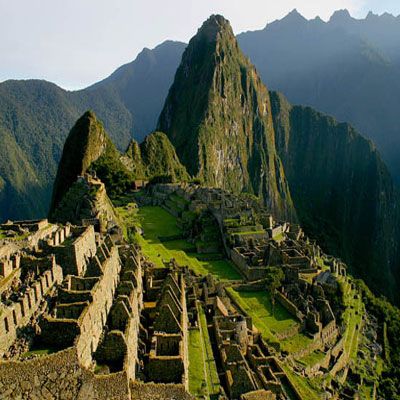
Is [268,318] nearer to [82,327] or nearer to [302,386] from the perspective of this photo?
[302,386]

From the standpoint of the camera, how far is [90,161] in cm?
9750

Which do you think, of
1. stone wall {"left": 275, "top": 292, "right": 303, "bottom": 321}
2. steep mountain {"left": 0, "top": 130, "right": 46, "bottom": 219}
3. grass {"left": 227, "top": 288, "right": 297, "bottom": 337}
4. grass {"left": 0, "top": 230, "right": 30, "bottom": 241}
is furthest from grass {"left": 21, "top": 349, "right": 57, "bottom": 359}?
steep mountain {"left": 0, "top": 130, "right": 46, "bottom": 219}

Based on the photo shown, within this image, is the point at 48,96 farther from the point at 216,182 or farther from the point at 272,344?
the point at 272,344

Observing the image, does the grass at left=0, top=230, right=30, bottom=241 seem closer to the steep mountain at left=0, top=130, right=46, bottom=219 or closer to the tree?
the tree

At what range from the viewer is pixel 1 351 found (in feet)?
43.8

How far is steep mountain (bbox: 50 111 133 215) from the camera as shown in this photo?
88625mm

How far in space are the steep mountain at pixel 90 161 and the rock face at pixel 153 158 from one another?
391 inches

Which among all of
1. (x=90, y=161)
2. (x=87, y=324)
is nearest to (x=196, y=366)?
(x=87, y=324)

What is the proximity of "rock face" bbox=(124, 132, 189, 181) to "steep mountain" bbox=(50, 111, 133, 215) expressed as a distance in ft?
32.6

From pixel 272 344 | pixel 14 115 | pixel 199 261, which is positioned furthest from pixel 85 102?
pixel 272 344

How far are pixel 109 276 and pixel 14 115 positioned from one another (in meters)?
145

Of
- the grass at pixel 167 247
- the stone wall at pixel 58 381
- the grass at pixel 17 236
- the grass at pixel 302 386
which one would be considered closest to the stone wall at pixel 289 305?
the grass at pixel 167 247

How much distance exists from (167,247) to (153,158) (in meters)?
81.8

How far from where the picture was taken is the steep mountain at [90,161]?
88625mm
